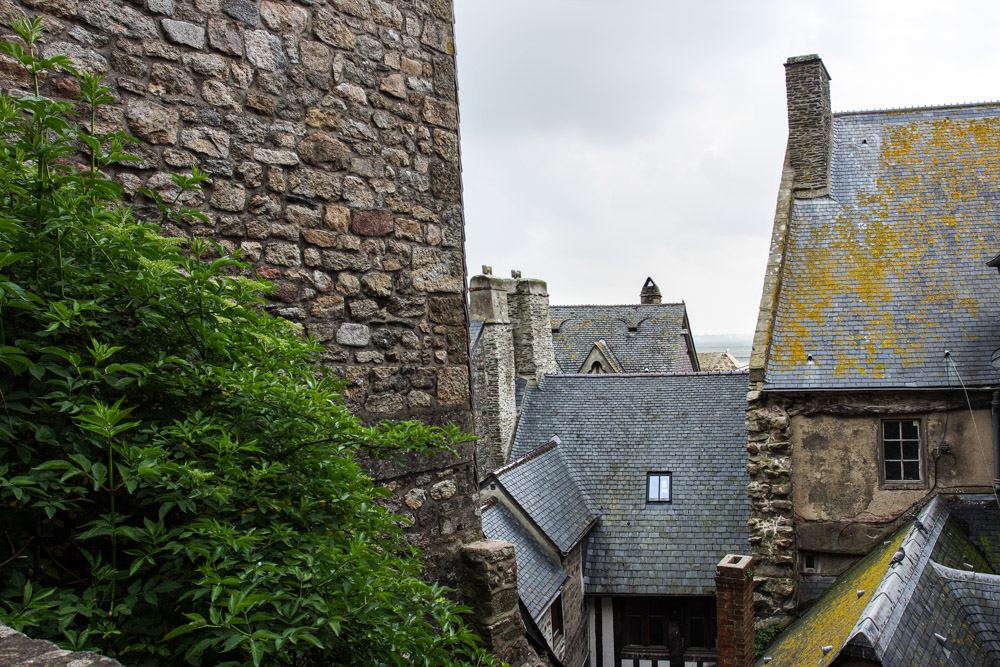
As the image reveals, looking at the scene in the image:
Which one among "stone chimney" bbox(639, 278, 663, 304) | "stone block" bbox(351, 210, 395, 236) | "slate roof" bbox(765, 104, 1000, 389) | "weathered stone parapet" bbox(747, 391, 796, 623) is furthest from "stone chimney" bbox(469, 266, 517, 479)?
"stone chimney" bbox(639, 278, 663, 304)

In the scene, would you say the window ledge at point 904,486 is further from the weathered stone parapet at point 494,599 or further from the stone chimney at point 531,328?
the stone chimney at point 531,328

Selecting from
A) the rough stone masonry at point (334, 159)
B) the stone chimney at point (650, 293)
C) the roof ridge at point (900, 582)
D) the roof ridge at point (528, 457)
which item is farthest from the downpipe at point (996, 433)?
the stone chimney at point (650, 293)

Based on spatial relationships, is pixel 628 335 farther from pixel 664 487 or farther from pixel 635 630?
pixel 635 630

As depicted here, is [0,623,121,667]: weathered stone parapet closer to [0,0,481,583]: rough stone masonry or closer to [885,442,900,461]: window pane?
[0,0,481,583]: rough stone masonry

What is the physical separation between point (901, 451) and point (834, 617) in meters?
3.79

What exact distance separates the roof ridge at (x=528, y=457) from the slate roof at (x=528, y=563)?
731 mm

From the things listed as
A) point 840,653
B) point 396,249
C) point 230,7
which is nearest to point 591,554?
point 840,653

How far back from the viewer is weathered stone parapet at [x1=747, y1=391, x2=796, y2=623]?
1127cm

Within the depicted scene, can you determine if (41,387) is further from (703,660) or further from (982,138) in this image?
(982,138)

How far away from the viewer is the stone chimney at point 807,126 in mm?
14000

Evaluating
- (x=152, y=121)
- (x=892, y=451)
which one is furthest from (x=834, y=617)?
(x=152, y=121)

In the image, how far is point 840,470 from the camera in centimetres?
1141

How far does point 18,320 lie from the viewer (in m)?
2.04

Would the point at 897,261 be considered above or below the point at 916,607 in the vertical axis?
above
